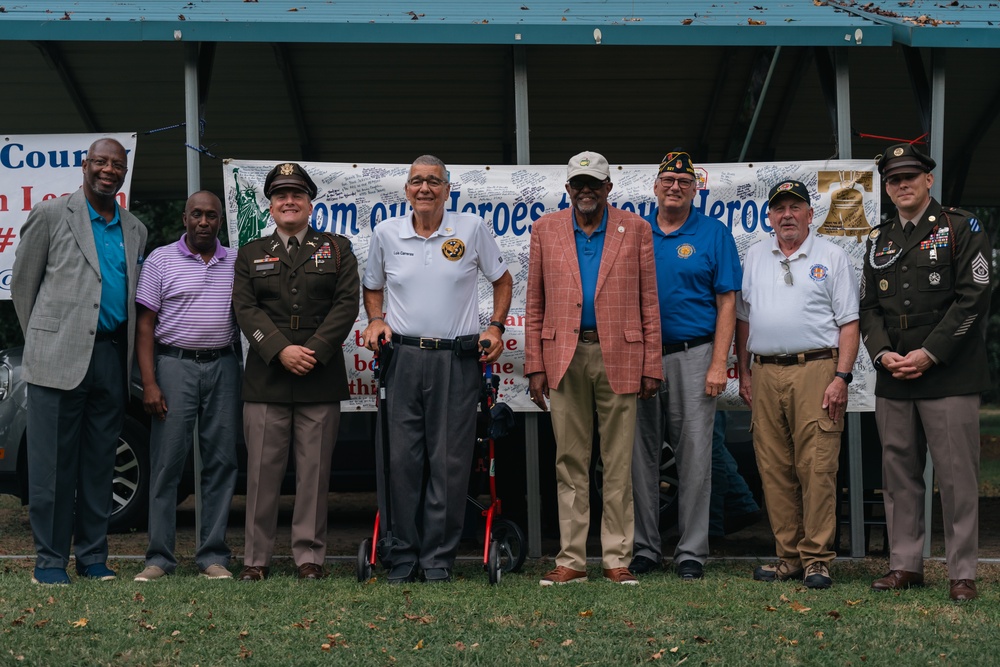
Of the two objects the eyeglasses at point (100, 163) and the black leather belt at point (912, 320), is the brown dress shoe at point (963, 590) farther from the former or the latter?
the eyeglasses at point (100, 163)

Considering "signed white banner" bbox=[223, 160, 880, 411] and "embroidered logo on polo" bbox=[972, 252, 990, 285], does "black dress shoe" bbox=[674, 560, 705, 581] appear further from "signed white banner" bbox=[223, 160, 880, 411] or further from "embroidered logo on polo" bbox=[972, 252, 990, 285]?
Answer: "embroidered logo on polo" bbox=[972, 252, 990, 285]

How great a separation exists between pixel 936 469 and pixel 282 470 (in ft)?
10.6

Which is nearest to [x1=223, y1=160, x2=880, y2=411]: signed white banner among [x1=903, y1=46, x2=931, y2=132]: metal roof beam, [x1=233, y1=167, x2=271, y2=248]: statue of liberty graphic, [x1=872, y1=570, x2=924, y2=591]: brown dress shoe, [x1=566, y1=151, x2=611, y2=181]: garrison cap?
[x1=233, y1=167, x2=271, y2=248]: statue of liberty graphic

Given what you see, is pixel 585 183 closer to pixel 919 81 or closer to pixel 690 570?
pixel 690 570

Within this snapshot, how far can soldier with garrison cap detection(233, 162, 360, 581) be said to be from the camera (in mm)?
5996

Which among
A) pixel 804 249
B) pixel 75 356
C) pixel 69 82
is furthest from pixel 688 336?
pixel 69 82

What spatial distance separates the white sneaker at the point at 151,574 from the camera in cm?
591

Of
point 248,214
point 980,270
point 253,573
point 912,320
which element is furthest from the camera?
point 248,214

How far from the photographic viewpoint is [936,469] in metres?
5.65

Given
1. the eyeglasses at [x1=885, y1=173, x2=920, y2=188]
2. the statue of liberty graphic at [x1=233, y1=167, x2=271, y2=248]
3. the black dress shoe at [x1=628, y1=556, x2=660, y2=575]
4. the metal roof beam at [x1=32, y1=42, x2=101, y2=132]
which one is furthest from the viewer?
the metal roof beam at [x1=32, y1=42, x2=101, y2=132]

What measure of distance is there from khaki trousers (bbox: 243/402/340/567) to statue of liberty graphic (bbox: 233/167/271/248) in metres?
1.35

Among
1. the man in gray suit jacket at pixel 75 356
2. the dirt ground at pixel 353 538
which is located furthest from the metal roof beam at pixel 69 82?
the dirt ground at pixel 353 538

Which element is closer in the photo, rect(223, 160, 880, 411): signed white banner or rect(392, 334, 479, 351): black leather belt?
rect(392, 334, 479, 351): black leather belt

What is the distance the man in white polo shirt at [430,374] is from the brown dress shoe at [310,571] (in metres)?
0.37
